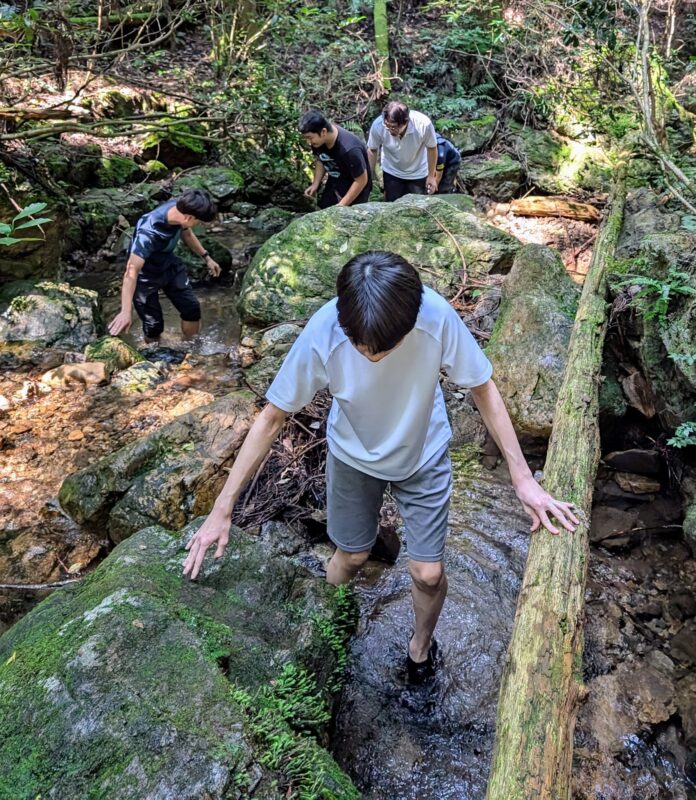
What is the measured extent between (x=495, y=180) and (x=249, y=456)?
325 inches

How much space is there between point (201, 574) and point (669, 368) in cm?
332

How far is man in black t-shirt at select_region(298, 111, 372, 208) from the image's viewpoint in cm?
568

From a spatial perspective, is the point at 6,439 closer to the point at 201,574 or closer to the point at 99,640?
the point at 201,574

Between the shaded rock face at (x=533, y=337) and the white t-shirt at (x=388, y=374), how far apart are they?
88.2 inches

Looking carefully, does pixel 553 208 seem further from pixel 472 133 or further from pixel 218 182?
pixel 218 182

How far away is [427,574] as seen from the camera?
2422 mm

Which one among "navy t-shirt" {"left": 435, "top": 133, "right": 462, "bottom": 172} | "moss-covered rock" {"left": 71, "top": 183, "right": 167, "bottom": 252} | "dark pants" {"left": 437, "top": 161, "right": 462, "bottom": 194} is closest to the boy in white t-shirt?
"navy t-shirt" {"left": 435, "top": 133, "right": 462, "bottom": 172}

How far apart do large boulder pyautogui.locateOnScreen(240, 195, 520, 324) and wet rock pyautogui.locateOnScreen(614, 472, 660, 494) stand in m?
2.66

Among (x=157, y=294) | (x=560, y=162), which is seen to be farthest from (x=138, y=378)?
(x=560, y=162)

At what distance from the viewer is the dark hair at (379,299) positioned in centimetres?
169

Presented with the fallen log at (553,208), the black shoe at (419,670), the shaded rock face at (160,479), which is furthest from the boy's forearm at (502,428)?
the fallen log at (553,208)

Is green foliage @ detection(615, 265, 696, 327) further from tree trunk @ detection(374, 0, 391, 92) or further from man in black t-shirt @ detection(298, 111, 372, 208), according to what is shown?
tree trunk @ detection(374, 0, 391, 92)

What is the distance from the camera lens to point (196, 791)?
1.51 metres

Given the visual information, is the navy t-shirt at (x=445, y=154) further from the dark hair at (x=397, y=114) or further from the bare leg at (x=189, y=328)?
the bare leg at (x=189, y=328)
